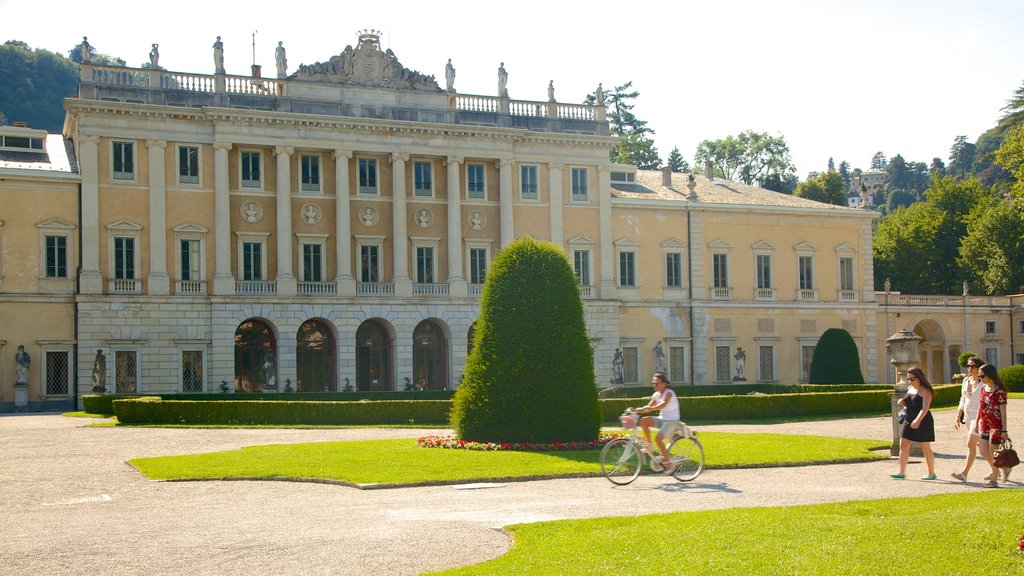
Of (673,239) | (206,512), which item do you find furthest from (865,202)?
(206,512)

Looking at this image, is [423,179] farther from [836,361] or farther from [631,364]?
[836,361]

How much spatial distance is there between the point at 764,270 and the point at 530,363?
39.6 m

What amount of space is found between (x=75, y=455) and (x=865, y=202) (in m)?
50.2

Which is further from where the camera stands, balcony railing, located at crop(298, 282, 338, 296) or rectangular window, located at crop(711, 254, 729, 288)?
rectangular window, located at crop(711, 254, 729, 288)

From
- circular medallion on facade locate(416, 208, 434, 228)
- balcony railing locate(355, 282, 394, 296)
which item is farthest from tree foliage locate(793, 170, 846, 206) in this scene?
balcony railing locate(355, 282, 394, 296)

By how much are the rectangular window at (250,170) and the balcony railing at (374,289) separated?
666 cm

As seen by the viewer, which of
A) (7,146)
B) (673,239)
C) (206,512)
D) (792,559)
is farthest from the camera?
(673,239)

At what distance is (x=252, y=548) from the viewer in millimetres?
13312

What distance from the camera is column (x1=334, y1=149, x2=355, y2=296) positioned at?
52.8 meters

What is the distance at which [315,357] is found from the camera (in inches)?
2122

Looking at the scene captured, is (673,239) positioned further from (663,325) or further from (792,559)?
(792,559)

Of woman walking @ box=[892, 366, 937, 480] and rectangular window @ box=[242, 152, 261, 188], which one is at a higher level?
rectangular window @ box=[242, 152, 261, 188]

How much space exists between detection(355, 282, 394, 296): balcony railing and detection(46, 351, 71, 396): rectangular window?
42.9 feet

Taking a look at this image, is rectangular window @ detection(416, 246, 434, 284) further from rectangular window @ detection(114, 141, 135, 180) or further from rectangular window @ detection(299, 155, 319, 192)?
rectangular window @ detection(114, 141, 135, 180)
